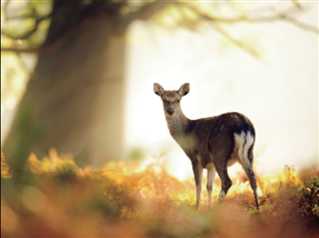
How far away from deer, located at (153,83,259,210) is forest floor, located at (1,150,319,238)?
9 cm

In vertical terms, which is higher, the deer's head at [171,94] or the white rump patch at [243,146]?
the deer's head at [171,94]

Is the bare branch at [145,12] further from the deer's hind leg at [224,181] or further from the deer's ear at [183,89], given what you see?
the deer's hind leg at [224,181]

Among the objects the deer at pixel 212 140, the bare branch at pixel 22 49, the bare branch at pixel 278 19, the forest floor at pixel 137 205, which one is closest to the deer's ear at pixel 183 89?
the deer at pixel 212 140

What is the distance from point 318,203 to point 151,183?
100 centimetres

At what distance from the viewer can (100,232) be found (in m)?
1.09

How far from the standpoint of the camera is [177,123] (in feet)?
9.05

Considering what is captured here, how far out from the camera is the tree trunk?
3.24 metres

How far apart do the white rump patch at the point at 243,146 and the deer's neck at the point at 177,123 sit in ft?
0.95

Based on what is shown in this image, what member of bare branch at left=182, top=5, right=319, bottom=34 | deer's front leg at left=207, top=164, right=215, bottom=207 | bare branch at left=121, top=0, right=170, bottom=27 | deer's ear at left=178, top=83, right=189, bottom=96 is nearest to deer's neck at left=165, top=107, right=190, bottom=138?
deer's ear at left=178, top=83, right=189, bottom=96

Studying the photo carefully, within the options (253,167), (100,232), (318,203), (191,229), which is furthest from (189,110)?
(100,232)

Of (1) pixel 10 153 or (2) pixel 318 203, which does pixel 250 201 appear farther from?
(1) pixel 10 153

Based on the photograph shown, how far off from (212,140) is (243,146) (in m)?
0.16

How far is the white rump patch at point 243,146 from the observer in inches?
99.7

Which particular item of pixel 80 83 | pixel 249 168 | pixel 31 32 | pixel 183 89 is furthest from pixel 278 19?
pixel 31 32
